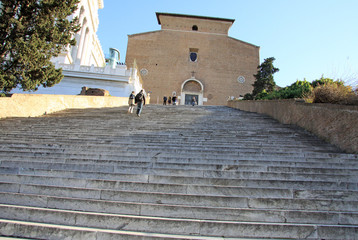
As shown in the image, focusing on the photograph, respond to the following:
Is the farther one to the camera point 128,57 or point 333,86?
point 128,57

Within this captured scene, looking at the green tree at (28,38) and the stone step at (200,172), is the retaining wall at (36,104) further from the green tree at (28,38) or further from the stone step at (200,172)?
the stone step at (200,172)

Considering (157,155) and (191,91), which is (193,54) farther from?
(157,155)

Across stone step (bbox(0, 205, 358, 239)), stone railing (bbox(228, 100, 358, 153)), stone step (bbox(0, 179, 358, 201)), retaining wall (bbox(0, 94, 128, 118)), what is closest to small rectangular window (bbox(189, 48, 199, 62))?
retaining wall (bbox(0, 94, 128, 118))

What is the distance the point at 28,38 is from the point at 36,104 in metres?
2.24

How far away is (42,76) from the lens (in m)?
8.45

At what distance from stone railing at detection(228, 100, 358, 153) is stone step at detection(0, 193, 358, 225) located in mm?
2724

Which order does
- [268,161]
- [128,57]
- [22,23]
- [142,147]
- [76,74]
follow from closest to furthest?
[268,161]
[142,147]
[22,23]
[76,74]
[128,57]

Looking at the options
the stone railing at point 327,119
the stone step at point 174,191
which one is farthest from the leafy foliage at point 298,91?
the stone step at point 174,191

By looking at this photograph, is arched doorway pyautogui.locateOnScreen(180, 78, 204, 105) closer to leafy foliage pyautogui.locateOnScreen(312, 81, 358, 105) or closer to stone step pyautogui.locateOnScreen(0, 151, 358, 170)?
leafy foliage pyautogui.locateOnScreen(312, 81, 358, 105)

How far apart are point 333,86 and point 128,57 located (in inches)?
917

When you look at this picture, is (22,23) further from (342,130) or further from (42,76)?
(342,130)

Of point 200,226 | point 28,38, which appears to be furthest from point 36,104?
point 200,226

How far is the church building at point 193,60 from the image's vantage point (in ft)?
87.4

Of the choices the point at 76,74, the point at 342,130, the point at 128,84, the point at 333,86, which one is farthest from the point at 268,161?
the point at 76,74
